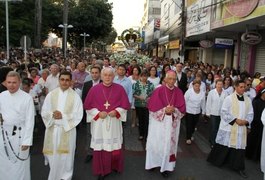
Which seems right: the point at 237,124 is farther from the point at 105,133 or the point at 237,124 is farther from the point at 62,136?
the point at 62,136

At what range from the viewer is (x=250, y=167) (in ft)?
24.0

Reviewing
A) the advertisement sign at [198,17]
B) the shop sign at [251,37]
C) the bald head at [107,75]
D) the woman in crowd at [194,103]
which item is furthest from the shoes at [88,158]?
the advertisement sign at [198,17]

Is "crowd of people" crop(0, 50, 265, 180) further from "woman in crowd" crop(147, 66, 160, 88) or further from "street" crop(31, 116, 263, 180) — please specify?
"woman in crowd" crop(147, 66, 160, 88)

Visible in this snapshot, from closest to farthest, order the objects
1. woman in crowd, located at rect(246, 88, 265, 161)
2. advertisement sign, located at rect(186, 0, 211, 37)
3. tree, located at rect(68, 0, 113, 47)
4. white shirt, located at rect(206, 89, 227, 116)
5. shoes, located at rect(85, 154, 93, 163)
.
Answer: shoes, located at rect(85, 154, 93, 163) → woman in crowd, located at rect(246, 88, 265, 161) → white shirt, located at rect(206, 89, 227, 116) → advertisement sign, located at rect(186, 0, 211, 37) → tree, located at rect(68, 0, 113, 47)

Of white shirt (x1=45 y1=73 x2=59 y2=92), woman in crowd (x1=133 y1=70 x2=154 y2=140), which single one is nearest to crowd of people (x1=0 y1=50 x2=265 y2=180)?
white shirt (x1=45 y1=73 x2=59 y2=92)

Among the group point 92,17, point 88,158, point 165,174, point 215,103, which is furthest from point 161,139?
point 92,17

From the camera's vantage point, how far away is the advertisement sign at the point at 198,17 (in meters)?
19.4

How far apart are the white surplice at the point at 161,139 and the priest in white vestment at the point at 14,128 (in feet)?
7.68

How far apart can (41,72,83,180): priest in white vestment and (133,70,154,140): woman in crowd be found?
133 inches

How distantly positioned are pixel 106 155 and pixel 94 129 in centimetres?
47

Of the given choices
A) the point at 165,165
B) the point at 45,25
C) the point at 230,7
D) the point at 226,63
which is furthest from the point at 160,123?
the point at 45,25

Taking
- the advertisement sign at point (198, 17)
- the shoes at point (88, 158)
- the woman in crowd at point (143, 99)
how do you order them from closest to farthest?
the shoes at point (88, 158)
the woman in crowd at point (143, 99)
the advertisement sign at point (198, 17)

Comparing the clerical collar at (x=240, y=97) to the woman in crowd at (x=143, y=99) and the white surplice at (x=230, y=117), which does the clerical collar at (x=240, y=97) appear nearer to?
the white surplice at (x=230, y=117)

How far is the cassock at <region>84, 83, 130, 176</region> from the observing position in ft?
19.8
